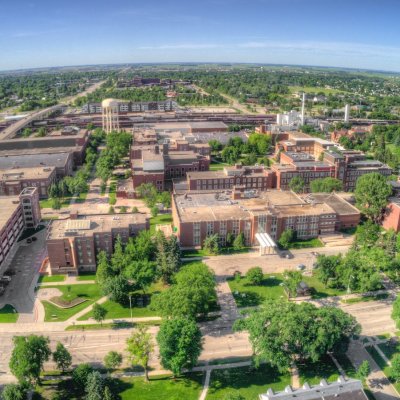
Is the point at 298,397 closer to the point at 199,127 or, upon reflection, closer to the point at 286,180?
the point at 286,180

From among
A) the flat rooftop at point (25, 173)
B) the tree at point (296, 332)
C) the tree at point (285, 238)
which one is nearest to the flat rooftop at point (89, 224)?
the tree at point (285, 238)

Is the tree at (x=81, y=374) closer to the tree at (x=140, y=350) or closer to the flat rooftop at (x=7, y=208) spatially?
the tree at (x=140, y=350)

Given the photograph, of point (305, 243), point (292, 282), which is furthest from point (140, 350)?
point (305, 243)

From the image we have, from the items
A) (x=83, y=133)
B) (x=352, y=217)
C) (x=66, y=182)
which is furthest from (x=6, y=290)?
(x=83, y=133)

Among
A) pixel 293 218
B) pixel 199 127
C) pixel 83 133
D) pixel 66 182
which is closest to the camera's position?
pixel 293 218

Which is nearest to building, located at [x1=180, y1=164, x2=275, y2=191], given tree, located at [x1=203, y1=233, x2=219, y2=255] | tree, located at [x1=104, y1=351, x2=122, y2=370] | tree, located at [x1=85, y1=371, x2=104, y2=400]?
tree, located at [x1=203, y1=233, x2=219, y2=255]

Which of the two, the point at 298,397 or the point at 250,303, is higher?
the point at 298,397

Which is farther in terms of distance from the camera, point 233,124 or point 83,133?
point 233,124

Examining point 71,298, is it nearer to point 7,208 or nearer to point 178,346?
point 178,346
